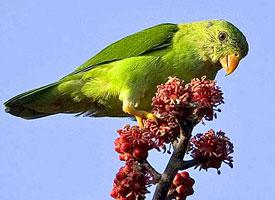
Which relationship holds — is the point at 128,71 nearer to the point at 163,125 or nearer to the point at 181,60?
the point at 181,60

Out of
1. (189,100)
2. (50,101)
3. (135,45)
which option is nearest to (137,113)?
(135,45)

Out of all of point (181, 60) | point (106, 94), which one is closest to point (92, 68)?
point (106, 94)

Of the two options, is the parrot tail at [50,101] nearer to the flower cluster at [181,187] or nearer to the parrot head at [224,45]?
the parrot head at [224,45]

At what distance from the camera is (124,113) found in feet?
26.3

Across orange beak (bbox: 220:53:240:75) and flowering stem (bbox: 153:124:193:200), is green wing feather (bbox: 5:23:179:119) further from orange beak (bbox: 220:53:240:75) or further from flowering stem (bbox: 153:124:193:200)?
flowering stem (bbox: 153:124:193:200)

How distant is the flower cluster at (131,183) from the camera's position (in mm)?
3703

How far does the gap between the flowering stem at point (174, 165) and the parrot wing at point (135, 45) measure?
4.35 metres

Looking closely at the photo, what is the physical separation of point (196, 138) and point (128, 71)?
3.91 metres

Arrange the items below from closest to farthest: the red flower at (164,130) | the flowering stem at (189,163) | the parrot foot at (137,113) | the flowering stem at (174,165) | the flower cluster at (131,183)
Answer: the flowering stem at (174,165) → the flowering stem at (189,163) → the flower cluster at (131,183) → the red flower at (164,130) → the parrot foot at (137,113)

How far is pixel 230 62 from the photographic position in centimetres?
802

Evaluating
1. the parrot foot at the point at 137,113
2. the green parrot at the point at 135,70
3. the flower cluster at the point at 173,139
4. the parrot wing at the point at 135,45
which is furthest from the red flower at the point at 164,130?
the parrot wing at the point at 135,45

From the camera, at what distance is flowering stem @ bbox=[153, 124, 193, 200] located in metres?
3.47

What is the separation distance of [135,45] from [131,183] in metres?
4.62

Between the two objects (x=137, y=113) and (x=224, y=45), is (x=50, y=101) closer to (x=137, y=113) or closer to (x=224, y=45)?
(x=137, y=113)
